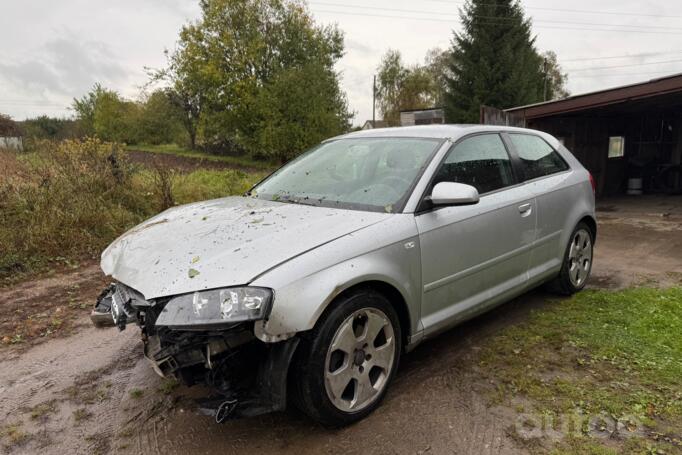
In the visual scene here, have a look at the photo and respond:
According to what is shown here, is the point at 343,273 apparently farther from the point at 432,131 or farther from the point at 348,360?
the point at 432,131

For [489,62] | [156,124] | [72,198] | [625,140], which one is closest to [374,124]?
[489,62]

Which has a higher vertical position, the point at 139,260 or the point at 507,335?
the point at 139,260

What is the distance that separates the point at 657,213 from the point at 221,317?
10.7 meters

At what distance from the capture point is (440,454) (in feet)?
8.02

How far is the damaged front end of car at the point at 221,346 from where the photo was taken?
2189mm

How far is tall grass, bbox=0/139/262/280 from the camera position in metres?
6.23

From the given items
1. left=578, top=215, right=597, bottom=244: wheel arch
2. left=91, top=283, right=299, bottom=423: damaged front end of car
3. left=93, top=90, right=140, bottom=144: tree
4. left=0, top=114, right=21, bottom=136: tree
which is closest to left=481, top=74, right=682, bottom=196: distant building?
left=578, top=215, right=597, bottom=244: wheel arch

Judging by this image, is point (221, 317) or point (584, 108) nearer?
point (221, 317)

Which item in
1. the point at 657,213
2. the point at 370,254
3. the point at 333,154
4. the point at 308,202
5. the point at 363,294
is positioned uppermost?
the point at 333,154

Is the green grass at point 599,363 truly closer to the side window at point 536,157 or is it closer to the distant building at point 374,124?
the side window at point 536,157

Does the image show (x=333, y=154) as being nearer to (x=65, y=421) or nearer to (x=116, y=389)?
(x=116, y=389)

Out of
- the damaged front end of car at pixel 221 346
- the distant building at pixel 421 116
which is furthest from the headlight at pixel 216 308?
the distant building at pixel 421 116

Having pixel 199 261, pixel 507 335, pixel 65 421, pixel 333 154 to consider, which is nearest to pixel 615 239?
pixel 507 335

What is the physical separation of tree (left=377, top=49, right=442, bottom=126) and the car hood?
39108 millimetres
